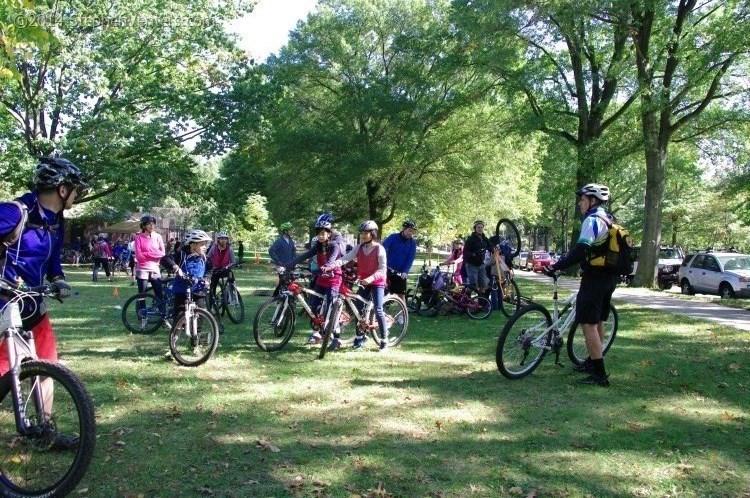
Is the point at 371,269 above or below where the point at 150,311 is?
above

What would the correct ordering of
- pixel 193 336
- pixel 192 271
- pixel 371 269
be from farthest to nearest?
1. pixel 371 269
2. pixel 192 271
3. pixel 193 336

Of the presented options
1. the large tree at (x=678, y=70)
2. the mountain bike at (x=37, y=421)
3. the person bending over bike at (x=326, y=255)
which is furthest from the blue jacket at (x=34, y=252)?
A: the large tree at (x=678, y=70)

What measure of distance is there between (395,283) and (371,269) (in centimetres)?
214

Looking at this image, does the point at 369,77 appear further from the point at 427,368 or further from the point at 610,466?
the point at 610,466

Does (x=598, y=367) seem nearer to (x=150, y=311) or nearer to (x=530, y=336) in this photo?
(x=530, y=336)

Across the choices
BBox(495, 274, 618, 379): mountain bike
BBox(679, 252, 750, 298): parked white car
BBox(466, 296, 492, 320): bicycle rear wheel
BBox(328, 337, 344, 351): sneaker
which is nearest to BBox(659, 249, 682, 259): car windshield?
BBox(679, 252, 750, 298): parked white car

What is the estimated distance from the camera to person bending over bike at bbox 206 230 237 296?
36.9ft

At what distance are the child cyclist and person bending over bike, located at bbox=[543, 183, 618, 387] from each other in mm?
2497

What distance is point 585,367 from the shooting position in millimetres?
6945

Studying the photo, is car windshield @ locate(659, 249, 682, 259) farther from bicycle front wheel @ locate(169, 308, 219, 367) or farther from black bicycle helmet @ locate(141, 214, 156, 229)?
bicycle front wheel @ locate(169, 308, 219, 367)

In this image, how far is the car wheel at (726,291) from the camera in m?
19.9

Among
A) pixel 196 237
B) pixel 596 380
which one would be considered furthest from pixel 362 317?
pixel 596 380

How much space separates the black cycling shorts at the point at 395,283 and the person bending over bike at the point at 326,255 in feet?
6.34

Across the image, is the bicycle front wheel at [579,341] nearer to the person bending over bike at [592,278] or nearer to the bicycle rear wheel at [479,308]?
the person bending over bike at [592,278]
